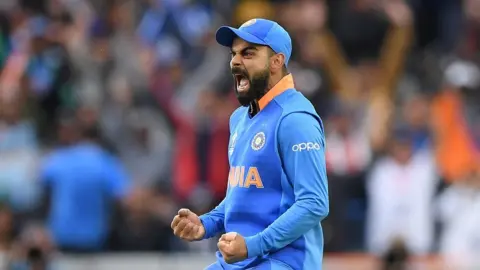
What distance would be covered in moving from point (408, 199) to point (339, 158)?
852 millimetres

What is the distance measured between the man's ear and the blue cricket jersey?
0.11 m

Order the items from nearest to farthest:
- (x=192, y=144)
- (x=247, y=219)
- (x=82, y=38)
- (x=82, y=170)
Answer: (x=247, y=219)
(x=82, y=170)
(x=192, y=144)
(x=82, y=38)

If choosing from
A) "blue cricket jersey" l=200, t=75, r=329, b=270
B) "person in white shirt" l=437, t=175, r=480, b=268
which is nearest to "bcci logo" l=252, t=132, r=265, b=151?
"blue cricket jersey" l=200, t=75, r=329, b=270


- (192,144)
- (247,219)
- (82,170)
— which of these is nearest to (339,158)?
(192,144)

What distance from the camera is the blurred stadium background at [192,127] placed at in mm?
12947

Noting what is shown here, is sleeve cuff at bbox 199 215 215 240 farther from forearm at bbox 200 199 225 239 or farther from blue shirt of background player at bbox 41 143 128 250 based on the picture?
blue shirt of background player at bbox 41 143 128 250

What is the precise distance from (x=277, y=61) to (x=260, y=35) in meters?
0.18

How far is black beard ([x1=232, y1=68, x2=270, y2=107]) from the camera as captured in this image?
267 inches

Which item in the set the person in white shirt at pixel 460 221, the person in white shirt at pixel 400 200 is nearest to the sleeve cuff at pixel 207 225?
the person in white shirt at pixel 400 200

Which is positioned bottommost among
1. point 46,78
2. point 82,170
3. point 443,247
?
point 443,247

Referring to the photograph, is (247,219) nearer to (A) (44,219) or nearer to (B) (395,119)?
(A) (44,219)

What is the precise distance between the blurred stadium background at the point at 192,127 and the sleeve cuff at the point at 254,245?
5.53 meters

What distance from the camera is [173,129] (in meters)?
14.2

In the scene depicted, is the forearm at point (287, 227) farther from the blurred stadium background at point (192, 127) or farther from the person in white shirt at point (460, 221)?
the person in white shirt at point (460, 221)
